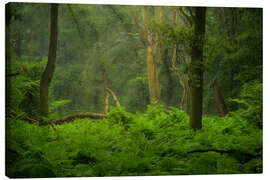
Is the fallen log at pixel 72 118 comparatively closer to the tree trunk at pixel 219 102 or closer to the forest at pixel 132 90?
the forest at pixel 132 90

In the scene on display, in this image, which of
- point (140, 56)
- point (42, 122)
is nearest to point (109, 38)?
point (140, 56)

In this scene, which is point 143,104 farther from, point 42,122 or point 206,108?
point 42,122

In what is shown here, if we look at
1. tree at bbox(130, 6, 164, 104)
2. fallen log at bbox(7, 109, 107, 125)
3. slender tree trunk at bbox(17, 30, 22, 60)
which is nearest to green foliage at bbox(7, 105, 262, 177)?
fallen log at bbox(7, 109, 107, 125)

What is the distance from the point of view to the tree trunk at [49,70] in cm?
490

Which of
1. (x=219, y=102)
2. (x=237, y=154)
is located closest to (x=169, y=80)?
(x=219, y=102)

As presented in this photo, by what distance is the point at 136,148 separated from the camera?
439cm

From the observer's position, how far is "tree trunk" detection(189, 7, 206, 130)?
4828mm

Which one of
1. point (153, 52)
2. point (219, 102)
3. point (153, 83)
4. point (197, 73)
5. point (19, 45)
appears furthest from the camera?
point (153, 52)

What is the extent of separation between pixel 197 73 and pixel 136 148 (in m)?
1.56

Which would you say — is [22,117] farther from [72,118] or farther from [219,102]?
[219,102]

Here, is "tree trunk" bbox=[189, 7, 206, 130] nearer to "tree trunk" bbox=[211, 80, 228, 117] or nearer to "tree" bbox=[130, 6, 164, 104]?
"tree trunk" bbox=[211, 80, 228, 117]

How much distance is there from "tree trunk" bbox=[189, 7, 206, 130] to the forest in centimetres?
2

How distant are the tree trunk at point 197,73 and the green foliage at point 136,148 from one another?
0.17 meters

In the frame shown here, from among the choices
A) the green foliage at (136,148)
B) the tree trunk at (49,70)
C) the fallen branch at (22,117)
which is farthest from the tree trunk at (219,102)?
the fallen branch at (22,117)
